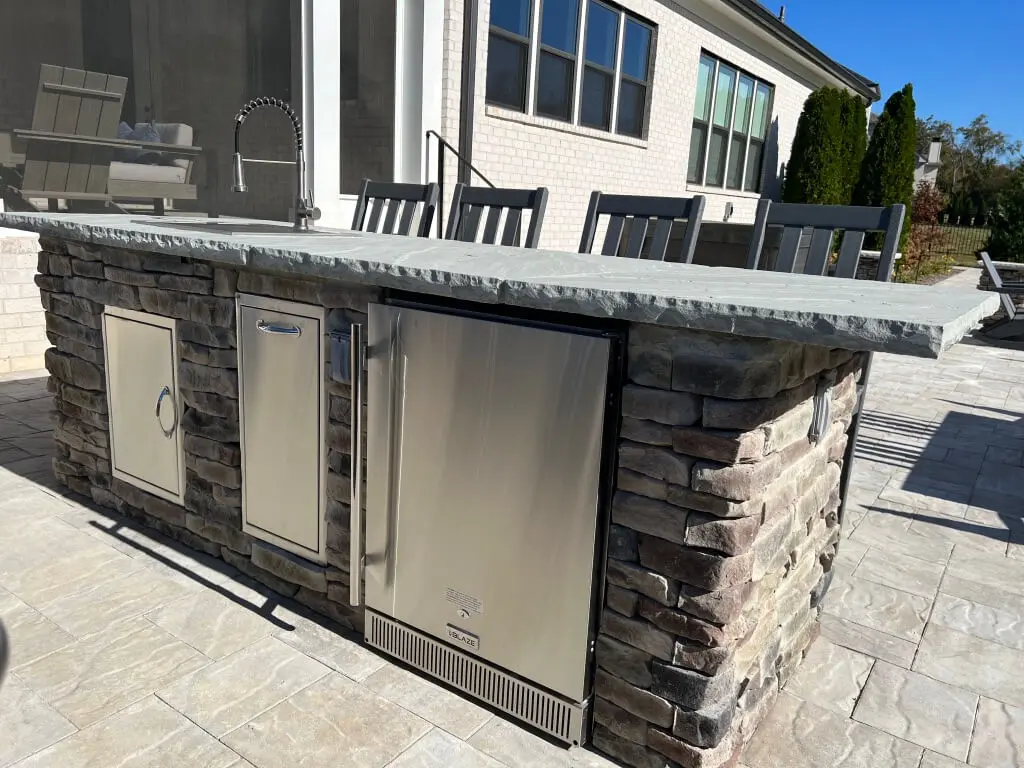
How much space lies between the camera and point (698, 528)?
1.89 meters

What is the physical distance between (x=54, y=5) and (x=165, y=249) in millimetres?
8891

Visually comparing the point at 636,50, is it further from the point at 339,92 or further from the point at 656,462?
the point at 656,462

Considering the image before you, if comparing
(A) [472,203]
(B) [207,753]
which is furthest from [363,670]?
(A) [472,203]

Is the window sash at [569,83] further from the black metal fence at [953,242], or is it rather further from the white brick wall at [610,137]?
the black metal fence at [953,242]

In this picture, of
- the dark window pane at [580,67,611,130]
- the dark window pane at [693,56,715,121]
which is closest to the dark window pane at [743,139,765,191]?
the dark window pane at [693,56,715,121]

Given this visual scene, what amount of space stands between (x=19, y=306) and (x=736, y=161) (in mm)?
10913

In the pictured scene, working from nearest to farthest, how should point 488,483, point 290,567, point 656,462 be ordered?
point 656,462, point 488,483, point 290,567

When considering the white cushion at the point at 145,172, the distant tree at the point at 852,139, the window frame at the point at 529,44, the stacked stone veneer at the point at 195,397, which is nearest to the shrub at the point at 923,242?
the distant tree at the point at 852,139

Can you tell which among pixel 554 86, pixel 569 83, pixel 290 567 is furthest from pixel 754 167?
pixel 290 567

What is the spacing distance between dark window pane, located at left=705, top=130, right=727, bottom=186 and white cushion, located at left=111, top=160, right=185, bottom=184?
26.7ft

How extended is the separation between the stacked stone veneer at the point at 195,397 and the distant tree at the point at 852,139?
1370 centimetres

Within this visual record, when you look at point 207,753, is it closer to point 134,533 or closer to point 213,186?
point 134,533

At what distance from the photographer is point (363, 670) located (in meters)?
2.45

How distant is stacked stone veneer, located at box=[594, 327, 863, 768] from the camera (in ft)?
5.99
